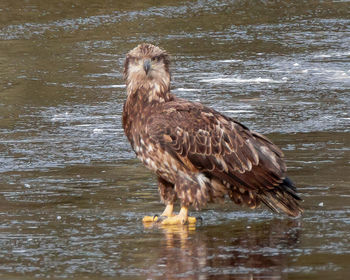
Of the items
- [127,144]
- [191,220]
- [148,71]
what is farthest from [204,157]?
[127,144]

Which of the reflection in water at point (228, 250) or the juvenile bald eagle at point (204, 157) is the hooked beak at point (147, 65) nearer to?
the juvenile bald eagle at point (204, 157)

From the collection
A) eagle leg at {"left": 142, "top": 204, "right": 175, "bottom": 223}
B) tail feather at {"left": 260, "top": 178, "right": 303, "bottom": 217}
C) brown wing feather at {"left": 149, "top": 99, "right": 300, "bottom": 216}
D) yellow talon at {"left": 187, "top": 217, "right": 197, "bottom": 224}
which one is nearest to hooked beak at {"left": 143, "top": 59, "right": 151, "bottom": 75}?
brown wing feather at {"left": 149, "top": 99, "right": 300, "bottom": 216}

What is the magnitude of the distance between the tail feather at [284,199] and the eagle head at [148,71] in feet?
3.43

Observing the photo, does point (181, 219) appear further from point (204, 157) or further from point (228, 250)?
point (228, 250)

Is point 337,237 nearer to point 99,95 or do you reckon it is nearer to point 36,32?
point 99,95

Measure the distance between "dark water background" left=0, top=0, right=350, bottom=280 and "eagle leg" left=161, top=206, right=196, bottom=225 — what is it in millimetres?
126

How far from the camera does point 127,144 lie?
33.3 ft

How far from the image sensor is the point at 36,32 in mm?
17375

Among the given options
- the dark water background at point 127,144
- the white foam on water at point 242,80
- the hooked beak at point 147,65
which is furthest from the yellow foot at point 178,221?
the white foam on water at point 242,80

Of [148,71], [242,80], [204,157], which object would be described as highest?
[148,71]

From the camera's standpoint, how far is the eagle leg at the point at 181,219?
24.3 ft

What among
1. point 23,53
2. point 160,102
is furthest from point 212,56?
point 160,102

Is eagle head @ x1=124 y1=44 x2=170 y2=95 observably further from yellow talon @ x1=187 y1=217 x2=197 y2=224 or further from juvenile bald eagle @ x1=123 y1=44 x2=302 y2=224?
yellow talon @ x1=187 y1=217 x2=197 y2=224

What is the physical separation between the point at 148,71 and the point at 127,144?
2.53m
